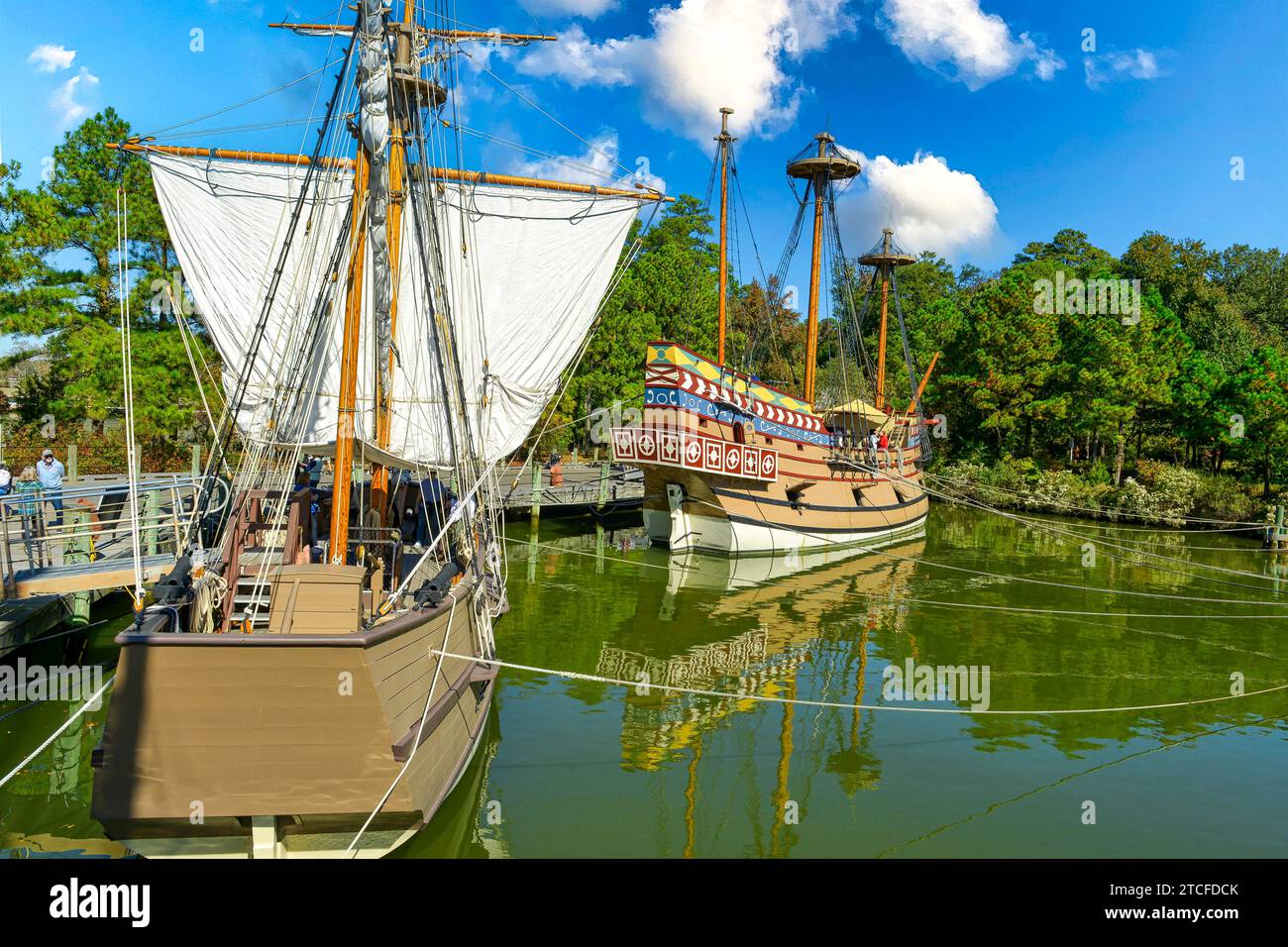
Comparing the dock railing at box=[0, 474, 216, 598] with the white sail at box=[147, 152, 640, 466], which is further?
the white sail at box=[147, 152, 640, 466]

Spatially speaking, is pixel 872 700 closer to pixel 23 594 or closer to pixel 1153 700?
pixel 1153 700

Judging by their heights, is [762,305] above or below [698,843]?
above

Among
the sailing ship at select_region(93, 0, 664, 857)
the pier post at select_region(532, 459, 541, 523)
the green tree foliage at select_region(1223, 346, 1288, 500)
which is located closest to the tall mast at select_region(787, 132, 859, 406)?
the pier post at select_region(532, 459, 541, 523)

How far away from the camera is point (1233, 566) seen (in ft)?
78.4

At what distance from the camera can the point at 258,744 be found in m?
6.00

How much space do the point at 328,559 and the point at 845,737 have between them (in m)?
6.52

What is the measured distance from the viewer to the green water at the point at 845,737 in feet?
26.2

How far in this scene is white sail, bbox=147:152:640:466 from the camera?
14750mm

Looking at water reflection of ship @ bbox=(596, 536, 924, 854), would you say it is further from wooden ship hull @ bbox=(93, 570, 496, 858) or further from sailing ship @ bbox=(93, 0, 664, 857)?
wooden ship hull @ bbox=(93, 570, 496, 858)

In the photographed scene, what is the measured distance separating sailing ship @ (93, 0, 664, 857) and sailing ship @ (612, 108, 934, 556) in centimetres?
545

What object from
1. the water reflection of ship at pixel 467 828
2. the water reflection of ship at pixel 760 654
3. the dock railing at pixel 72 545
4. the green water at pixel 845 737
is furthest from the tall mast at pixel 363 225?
the water reflection of ship at pixel 760 654

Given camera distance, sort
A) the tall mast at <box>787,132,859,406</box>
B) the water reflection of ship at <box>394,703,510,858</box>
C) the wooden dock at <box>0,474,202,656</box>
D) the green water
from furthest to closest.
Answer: the tall mast at <box>787,132,859,406</box>
the wooden dock at <box>0,474,202,656</box>
the green water
the water reflection of ship at <box>394,703,510,858</box>
